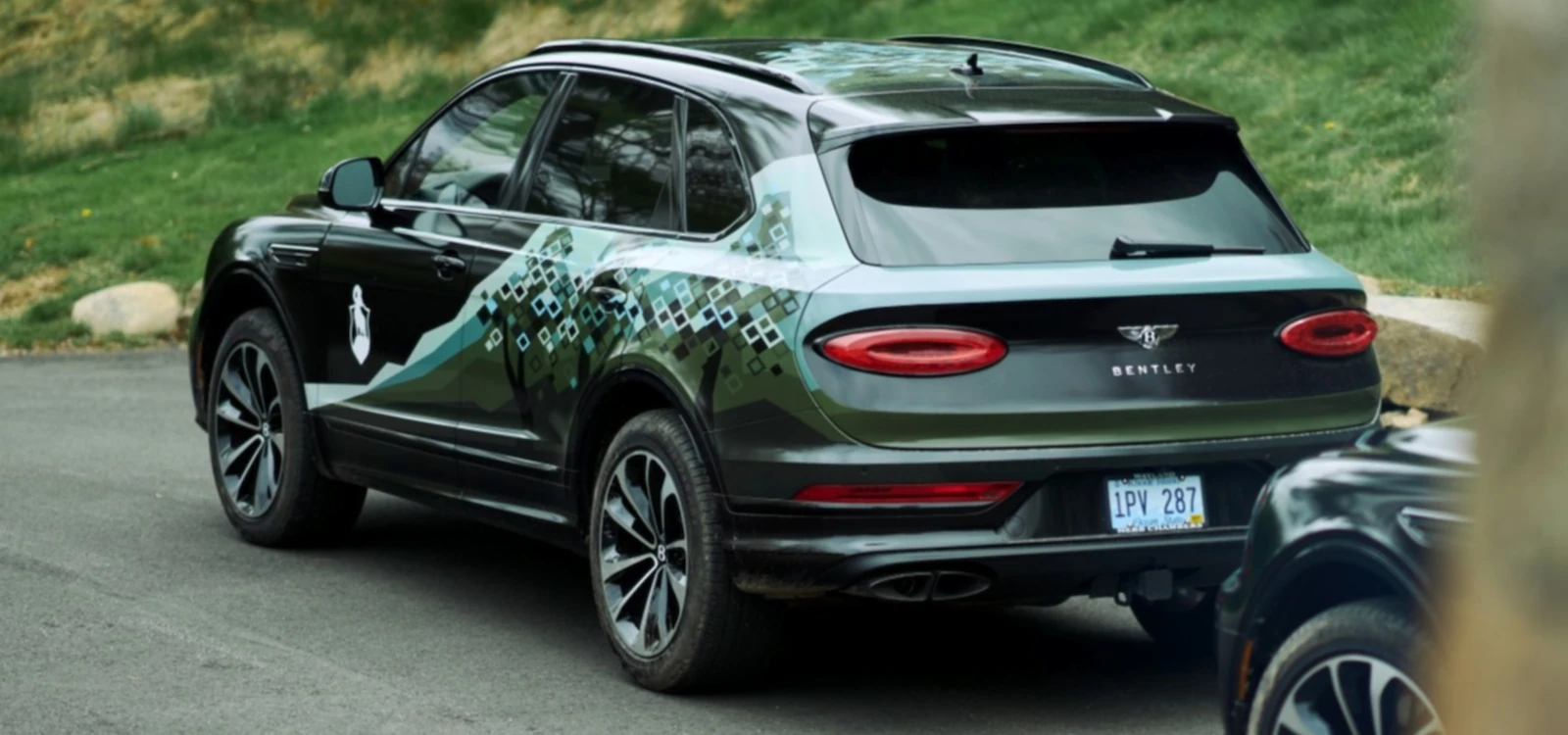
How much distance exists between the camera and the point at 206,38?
2359cm

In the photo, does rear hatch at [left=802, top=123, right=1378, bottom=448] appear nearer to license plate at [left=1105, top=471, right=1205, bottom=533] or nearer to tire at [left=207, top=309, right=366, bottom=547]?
license plate at [left=1105, top=471, right=1205, bottom=533]

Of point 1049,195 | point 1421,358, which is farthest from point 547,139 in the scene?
point 1421,358

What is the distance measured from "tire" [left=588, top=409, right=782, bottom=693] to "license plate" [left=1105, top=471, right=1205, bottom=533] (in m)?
0.89

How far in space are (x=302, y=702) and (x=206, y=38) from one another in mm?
19442

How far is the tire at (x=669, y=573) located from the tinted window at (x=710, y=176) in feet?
1.66

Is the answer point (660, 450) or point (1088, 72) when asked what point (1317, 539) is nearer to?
point (660, 450)

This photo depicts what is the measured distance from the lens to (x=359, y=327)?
6879 mm

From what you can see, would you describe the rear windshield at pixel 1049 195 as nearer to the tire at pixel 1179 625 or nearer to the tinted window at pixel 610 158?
the tinted window at pixel 610 158

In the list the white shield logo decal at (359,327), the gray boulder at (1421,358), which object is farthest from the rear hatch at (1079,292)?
the gray boulder at (1421,358)

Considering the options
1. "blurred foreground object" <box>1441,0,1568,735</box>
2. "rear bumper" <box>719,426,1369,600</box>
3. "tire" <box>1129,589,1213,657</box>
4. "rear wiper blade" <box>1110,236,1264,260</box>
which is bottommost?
A: "tire" <box>1129,589,1213,657</box>

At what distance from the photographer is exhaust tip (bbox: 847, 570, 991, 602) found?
493 centimetres

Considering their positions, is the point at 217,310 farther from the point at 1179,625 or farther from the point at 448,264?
the point at 1179,625

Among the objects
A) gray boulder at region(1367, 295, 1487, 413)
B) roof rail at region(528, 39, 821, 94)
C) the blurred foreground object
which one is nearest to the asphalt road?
roof rail at region(528, 39, 821, 94)

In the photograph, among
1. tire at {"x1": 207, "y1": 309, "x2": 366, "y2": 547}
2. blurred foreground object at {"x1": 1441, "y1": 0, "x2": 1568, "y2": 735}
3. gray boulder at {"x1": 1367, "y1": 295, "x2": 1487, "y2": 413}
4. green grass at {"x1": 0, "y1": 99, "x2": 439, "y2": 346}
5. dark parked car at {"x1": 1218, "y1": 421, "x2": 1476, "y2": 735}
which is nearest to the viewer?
blurred foreground object at {"x1": 1441, "y1": 0, "x2": 1568, "y2": 735}
